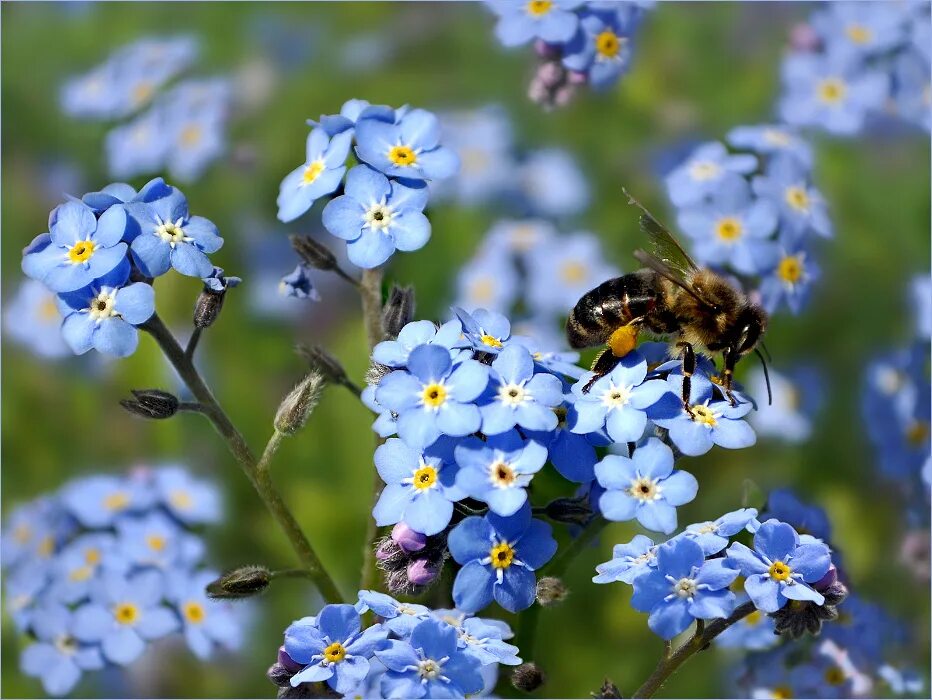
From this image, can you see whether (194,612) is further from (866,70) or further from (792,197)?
(866,70)

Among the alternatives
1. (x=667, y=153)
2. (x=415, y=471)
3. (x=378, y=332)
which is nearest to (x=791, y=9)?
(x=667, y=153)

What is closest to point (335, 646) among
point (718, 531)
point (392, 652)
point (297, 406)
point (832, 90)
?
point (392, 652)

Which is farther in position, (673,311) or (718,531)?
(673,311)

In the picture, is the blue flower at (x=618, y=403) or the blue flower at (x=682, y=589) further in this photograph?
the blue flower at (x=618, y=403)

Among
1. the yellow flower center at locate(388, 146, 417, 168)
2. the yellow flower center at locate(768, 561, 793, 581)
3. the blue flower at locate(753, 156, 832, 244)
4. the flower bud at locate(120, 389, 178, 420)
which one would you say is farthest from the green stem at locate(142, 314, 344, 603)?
the blue flower at locate(753, 156, 832, 244)

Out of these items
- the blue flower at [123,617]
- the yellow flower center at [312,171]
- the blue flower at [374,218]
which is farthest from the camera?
the blue flower at [123,617]

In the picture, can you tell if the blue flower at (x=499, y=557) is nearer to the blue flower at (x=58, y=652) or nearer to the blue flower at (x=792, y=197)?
the blue flower at (x=58, y=652)

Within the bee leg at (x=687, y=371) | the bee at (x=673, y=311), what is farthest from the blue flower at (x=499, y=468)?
the bee at (x=673, y=311)
